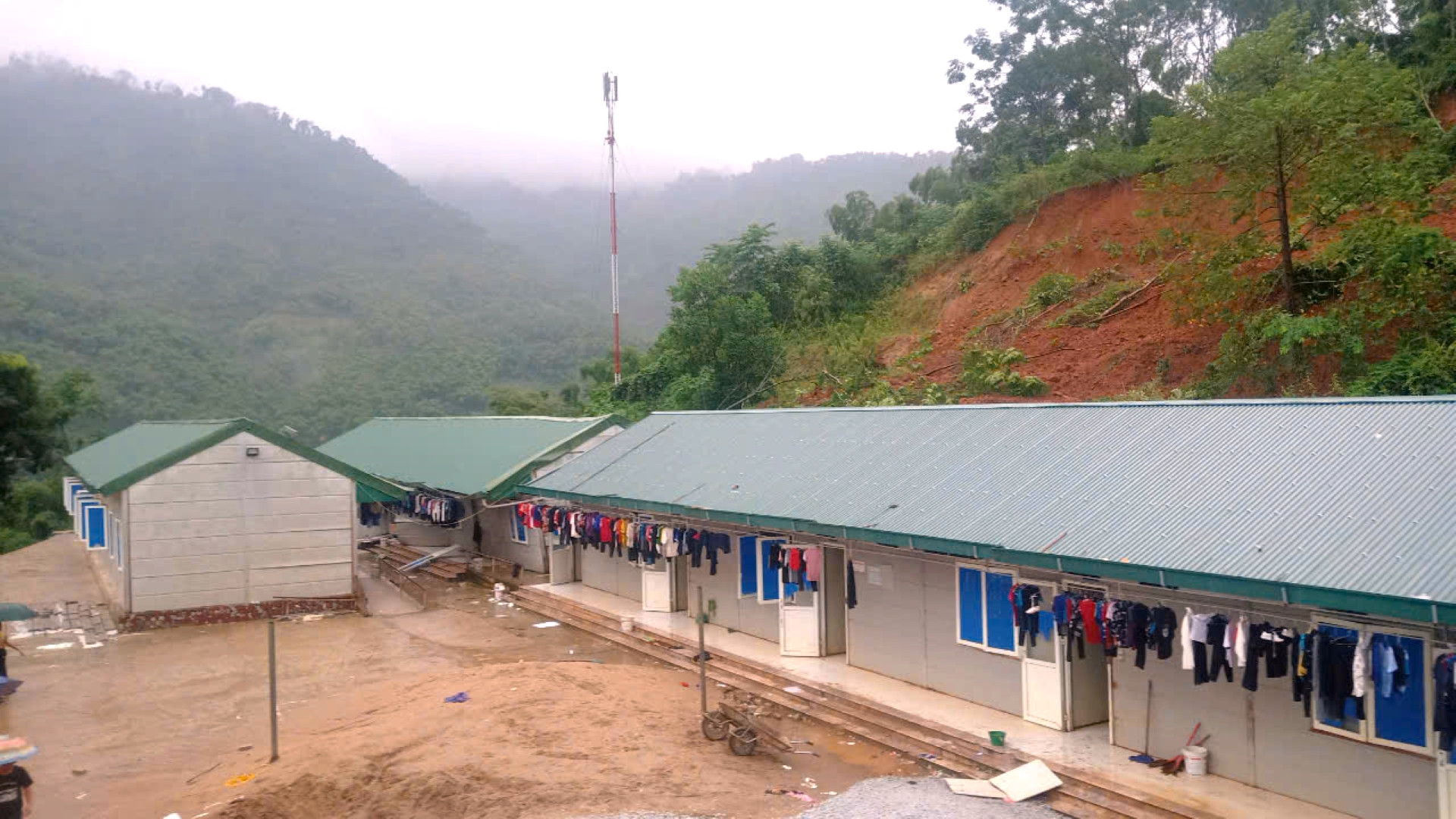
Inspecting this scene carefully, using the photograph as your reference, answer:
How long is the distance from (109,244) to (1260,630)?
9101cm

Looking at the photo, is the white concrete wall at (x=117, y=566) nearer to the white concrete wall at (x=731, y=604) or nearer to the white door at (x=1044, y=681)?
the white concrete wall at (x=731, y=604)

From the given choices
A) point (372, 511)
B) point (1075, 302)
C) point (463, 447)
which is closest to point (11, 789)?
point (372, 511)

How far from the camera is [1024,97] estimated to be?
3775 cm

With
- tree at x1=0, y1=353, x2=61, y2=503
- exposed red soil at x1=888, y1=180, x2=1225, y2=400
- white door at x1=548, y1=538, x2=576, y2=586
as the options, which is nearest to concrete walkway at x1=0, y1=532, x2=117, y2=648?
tree at x1=0, y1=353, x2=61, y2=503

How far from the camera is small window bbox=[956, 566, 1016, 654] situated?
11.0m

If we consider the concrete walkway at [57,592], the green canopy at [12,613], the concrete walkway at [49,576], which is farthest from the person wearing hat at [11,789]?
the concrete walkway at [49,576]

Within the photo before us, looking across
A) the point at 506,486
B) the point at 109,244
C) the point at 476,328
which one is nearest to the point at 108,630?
the point at 506,486

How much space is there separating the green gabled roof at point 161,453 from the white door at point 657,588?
703 cm

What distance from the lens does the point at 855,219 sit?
4522 cm

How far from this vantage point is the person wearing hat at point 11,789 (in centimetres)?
792

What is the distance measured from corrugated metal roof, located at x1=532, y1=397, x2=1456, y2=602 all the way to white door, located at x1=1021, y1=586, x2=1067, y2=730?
1.16 meters

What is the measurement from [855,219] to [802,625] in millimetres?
33659

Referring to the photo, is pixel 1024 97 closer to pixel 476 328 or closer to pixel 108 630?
pixel 108 630

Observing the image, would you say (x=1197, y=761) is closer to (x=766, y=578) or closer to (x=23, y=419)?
(x=766, y=578)
